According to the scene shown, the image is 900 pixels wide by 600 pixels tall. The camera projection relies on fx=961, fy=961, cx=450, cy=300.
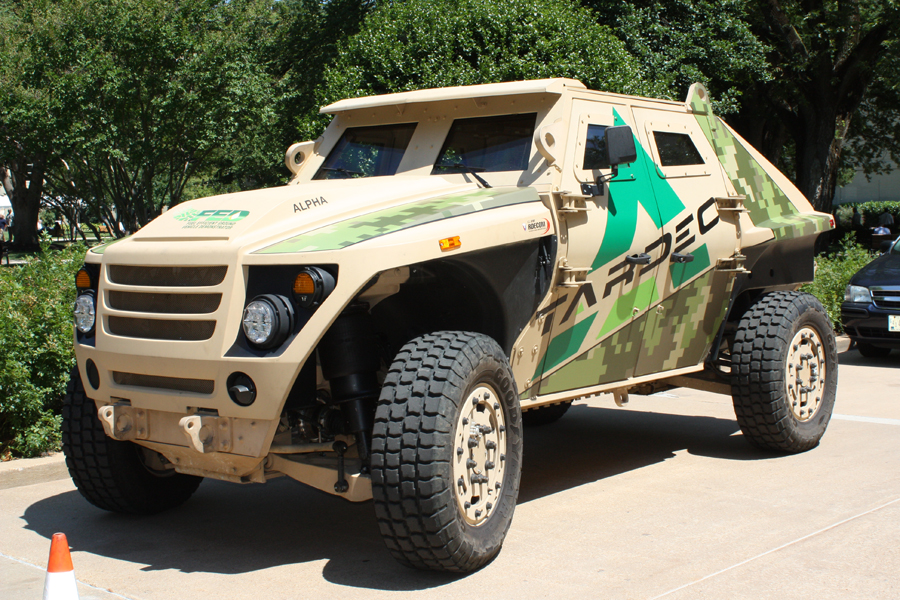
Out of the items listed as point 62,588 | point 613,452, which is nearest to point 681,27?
point 613,452

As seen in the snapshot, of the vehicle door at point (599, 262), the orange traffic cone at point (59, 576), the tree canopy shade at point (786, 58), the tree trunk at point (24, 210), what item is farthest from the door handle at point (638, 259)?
the tree trunk at point (24, 210)

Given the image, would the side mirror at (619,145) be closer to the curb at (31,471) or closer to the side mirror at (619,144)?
the side mirror at (619,144)

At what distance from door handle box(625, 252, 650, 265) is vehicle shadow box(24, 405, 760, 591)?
1.43 metres

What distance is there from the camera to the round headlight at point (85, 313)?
459cm

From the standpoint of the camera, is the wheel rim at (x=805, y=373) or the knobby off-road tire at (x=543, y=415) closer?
the wheel rim at (x=805, y=373)

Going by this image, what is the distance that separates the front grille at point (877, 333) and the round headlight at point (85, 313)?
8.90 metres

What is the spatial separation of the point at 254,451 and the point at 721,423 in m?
4.89

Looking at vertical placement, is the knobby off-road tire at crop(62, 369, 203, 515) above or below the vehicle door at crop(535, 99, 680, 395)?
below

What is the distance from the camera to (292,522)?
5305 mm

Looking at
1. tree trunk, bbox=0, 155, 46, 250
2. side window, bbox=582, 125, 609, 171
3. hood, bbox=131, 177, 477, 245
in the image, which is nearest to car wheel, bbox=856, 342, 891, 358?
side window, bbox=582, 125, 609, 171

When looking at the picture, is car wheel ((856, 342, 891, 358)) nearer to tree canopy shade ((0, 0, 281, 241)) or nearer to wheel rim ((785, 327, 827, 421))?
wheel rim ((785, 327, 827, 421))

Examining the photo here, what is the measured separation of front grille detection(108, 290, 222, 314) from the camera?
412 centimetres

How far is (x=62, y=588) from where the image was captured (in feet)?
10.6

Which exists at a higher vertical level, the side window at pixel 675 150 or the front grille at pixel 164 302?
the side window at pixel 675 150
